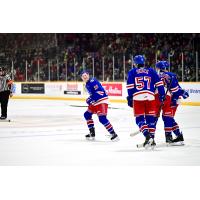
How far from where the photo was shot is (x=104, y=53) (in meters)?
20.7

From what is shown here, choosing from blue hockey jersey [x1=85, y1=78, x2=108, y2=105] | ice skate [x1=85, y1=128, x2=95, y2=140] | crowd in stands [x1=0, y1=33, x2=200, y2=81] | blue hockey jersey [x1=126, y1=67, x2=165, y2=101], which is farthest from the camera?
crowd in stands [x1=0, y1=33, x2=200, y2=81]

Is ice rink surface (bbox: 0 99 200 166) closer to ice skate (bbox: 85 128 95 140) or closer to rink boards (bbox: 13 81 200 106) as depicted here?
ice skate (bbox: 85 128 95 140)

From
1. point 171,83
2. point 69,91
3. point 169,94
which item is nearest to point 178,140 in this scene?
point 169,94

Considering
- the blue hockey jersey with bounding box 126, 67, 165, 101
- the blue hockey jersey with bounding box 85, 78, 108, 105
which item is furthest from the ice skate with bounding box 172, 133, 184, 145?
the blue hockey jersey with bounding box 85, 78, 108, 105

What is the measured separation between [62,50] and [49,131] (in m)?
12.9

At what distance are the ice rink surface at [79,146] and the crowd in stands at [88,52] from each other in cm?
627

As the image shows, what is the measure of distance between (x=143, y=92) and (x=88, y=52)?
1543 centimetres

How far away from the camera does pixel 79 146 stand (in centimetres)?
735

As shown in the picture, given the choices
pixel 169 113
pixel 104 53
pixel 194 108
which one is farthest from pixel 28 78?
pixel 169 113

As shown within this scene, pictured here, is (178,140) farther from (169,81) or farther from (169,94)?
(169,81)

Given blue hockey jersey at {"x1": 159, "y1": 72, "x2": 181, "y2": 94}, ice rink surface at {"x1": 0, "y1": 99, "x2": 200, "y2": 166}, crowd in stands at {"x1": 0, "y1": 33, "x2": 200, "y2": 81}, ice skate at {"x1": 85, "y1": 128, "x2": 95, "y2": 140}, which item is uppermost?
crowd in stands at {"x1": 0, "y1": 33, "x2": 200, "y2": 81}

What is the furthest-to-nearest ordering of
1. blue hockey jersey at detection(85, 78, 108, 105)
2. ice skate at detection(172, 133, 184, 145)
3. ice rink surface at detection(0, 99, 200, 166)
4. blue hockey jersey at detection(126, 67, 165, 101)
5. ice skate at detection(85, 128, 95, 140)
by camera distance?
1. ice skate at detection(85, 128, 95, 140)
2. blue hockey jersey at detection(85, 78, 108, 105)
3. ice skate at detection(172, 133, 184, 145)
4. blue hockey jersey at detection(126, 67, 165, 101)
5. ice rink surface at detection(0, 99, 200, 166)

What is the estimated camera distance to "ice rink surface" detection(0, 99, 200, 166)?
6.06m

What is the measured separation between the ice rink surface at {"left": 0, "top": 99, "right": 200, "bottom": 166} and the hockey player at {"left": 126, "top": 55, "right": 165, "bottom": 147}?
0.39 metres
